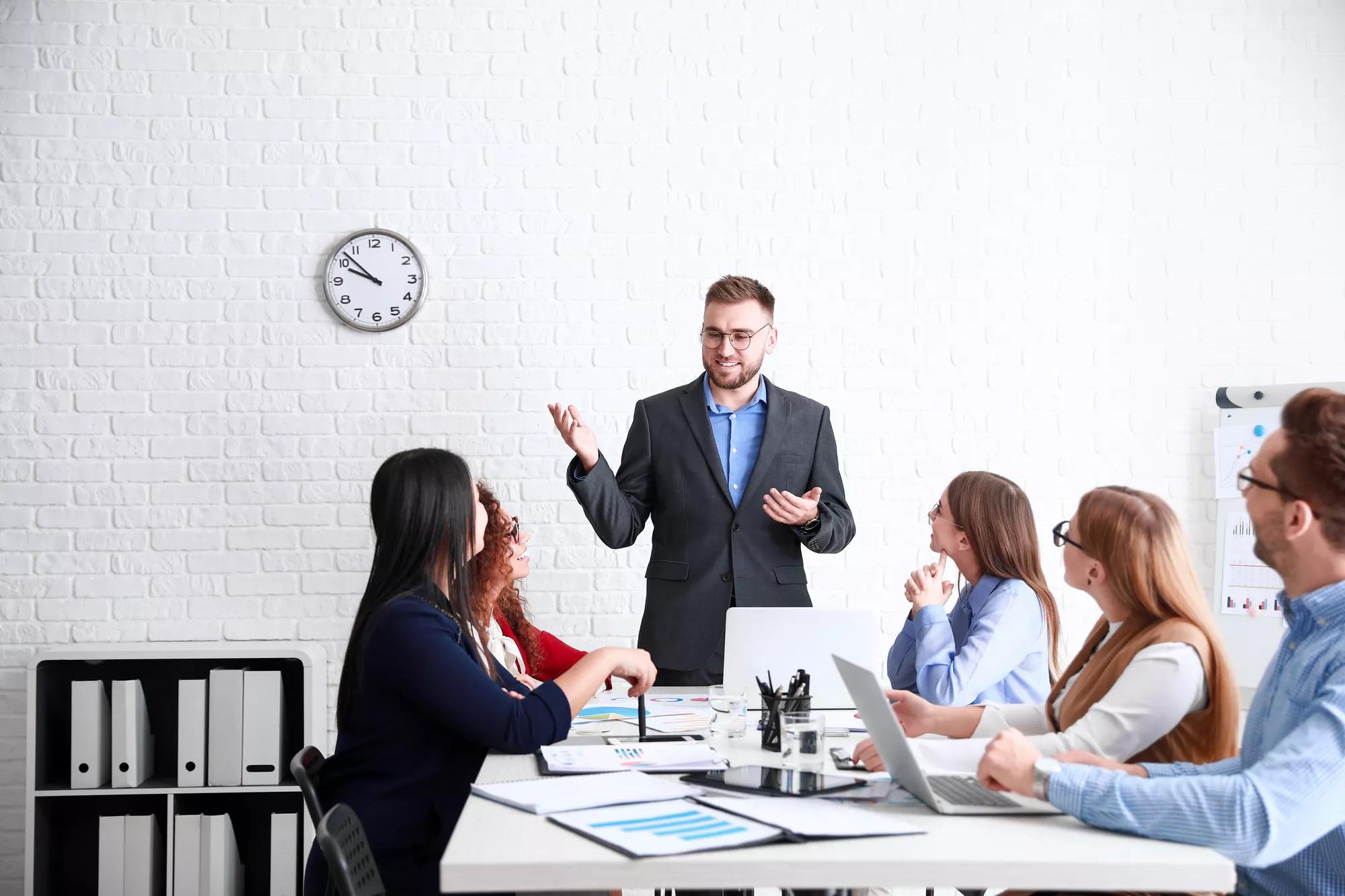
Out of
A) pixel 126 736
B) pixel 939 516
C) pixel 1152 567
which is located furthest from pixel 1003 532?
pixel 126 736

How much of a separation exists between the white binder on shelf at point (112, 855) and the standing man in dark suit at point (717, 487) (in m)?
1.78

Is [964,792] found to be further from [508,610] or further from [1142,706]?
[508,610]

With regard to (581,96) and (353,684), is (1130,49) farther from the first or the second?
(353,684)

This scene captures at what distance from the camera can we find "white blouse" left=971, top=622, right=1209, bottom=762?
5.67 ft

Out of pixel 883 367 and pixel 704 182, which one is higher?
pixel 704 182

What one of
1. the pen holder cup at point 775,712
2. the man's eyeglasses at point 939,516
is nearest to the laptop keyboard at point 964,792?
the pen holder cup at point 775,712

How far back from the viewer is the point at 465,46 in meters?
3.98

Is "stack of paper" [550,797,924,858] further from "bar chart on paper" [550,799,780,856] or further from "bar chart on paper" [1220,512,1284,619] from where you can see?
"bar chart on paper" [1220,512,1284,619]

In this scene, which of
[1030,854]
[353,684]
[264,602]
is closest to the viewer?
[1030,854]

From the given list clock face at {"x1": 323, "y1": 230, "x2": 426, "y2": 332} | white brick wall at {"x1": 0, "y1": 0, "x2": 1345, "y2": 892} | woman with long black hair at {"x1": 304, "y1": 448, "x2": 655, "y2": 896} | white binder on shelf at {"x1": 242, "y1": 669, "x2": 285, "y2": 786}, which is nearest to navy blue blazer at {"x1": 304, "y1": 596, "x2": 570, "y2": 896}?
woman with long black hair at {"x1": 304, "y1": 448, "x2": 655, "y2": 896}

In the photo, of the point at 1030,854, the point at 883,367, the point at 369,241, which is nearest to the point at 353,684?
the point at 1030,854

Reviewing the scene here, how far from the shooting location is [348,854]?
1.67 m

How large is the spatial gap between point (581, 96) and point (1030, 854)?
3.25m

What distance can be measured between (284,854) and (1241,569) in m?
3.35
